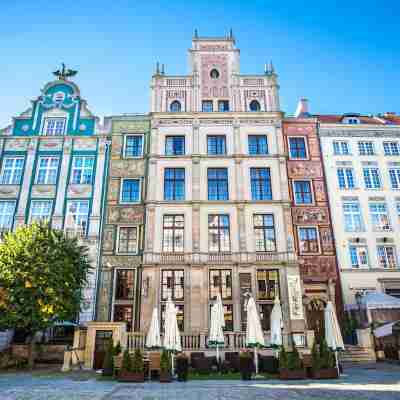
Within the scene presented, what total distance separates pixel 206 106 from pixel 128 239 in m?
12.7

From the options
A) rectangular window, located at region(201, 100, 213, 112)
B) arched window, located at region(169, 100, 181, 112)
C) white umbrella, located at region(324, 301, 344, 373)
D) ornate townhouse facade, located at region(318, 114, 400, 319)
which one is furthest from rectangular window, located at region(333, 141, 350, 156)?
white umbrella, located at region(324, 301, 344, 373)

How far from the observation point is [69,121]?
29.1 m

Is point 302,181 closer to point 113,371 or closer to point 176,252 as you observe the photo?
point 176,252

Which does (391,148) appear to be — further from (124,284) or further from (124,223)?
(124,284)

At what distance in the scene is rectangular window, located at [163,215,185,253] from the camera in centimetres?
2488

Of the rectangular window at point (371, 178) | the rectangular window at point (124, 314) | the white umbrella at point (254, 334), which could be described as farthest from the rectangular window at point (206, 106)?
the white umbrella at point (254, 334)

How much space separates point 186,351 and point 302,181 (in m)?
15.6

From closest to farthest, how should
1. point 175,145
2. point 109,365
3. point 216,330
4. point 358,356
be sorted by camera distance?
point 109,365 < point 216,330 < point 358,356 < point 175,145

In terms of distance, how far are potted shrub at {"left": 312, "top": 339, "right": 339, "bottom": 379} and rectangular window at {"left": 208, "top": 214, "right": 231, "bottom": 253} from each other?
10.8 metres

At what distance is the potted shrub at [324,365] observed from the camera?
14.4 metres

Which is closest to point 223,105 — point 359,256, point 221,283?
point 221,283

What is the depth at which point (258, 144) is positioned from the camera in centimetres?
2816

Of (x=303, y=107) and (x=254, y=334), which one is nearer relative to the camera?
(x=254, y=334)

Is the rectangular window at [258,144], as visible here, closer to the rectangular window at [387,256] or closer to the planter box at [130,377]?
the rectangular window at [387,256]
